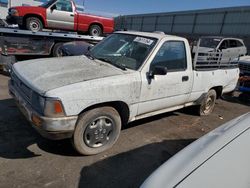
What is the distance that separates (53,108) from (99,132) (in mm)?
868

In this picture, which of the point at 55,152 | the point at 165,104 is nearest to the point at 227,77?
the point at 165,104

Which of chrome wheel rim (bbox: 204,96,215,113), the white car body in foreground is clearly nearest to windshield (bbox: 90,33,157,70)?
the white car body in foreground

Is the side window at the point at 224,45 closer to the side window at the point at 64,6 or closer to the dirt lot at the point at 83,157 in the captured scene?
the side window at the point at 64,6

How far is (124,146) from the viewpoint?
3941 millimetres

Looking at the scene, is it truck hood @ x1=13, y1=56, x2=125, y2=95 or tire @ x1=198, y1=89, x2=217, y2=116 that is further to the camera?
tire @ x1=198, y1=89, x2=217, y2=116

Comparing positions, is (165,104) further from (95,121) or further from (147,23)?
(147,23)

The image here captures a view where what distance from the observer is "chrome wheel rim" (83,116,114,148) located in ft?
11.2

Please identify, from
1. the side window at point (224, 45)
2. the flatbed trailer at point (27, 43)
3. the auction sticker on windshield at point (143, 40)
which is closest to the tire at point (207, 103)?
the auction sticker on windshield at point (143, 40)

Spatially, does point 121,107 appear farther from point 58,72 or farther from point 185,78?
point 185,78

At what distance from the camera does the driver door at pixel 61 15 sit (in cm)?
974

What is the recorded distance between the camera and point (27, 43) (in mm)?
8445

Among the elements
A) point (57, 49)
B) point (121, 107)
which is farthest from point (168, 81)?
point (57, 49)

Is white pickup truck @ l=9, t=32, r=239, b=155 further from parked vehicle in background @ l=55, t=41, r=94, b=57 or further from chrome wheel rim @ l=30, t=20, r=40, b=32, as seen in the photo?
chrome wheel rim @ l=30, t=20, r=40, b=32

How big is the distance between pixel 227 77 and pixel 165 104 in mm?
2491
